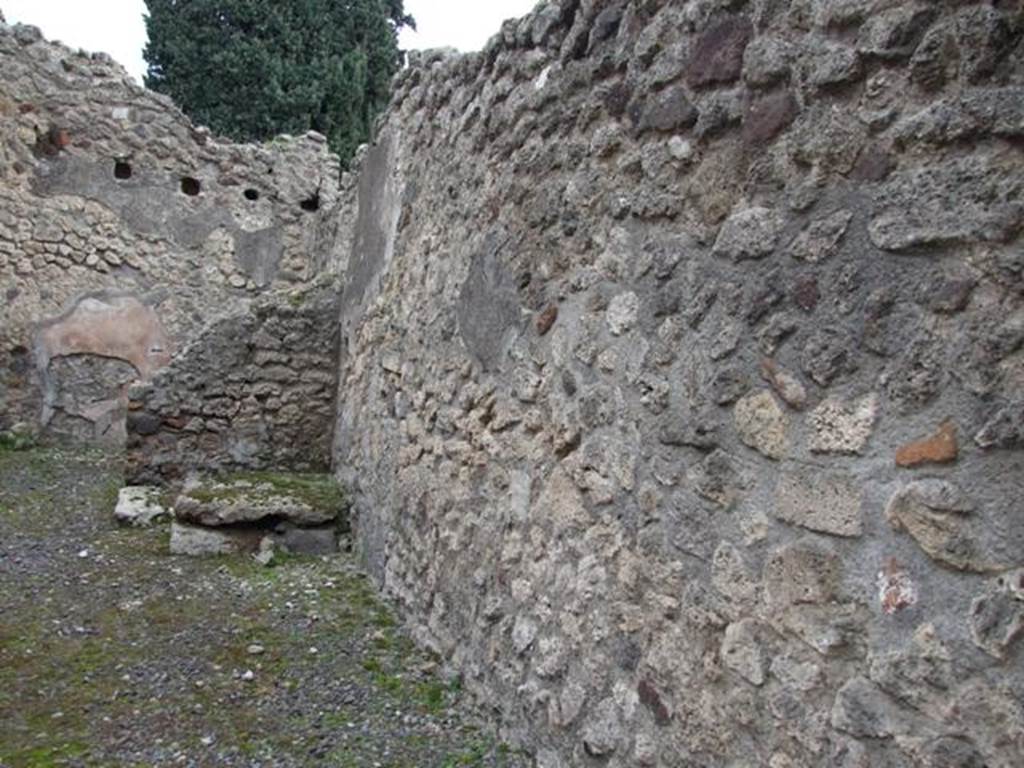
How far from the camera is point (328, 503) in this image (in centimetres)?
460

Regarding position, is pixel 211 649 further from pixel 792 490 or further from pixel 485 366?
pixel 792 490

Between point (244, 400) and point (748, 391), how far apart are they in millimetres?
3998

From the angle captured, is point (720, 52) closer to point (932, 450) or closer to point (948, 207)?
point (948, 207)

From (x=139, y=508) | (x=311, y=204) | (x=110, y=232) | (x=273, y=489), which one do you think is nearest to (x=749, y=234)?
(x=273, y=489)

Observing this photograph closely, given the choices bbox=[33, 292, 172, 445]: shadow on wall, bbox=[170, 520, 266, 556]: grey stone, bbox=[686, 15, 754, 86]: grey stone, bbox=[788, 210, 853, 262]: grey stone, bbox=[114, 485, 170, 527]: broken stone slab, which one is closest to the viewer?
bbox=[788, 210, 853, 262]: grey stone

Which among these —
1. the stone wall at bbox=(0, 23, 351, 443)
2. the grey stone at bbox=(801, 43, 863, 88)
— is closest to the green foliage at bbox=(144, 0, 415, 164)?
the stone wall at bbox=(0, 23, 351, 443)

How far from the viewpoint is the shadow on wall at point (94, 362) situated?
695 cm

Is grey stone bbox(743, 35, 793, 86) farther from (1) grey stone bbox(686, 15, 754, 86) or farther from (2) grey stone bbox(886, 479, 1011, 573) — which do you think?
(2) grey stone bbox(886, 479, 1011, 573)

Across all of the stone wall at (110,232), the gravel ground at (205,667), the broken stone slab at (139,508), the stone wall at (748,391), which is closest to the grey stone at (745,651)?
the stone wall at (748,391)

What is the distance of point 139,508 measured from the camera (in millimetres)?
4734

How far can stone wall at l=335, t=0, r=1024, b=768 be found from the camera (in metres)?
1.37

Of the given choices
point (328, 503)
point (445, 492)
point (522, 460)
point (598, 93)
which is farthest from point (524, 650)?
point (328, 503)

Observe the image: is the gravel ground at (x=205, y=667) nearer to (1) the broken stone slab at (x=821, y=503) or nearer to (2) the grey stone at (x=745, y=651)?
(2) the grey stone at (x=745, y=651)

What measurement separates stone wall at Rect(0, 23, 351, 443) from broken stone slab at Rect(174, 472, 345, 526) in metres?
2.06
